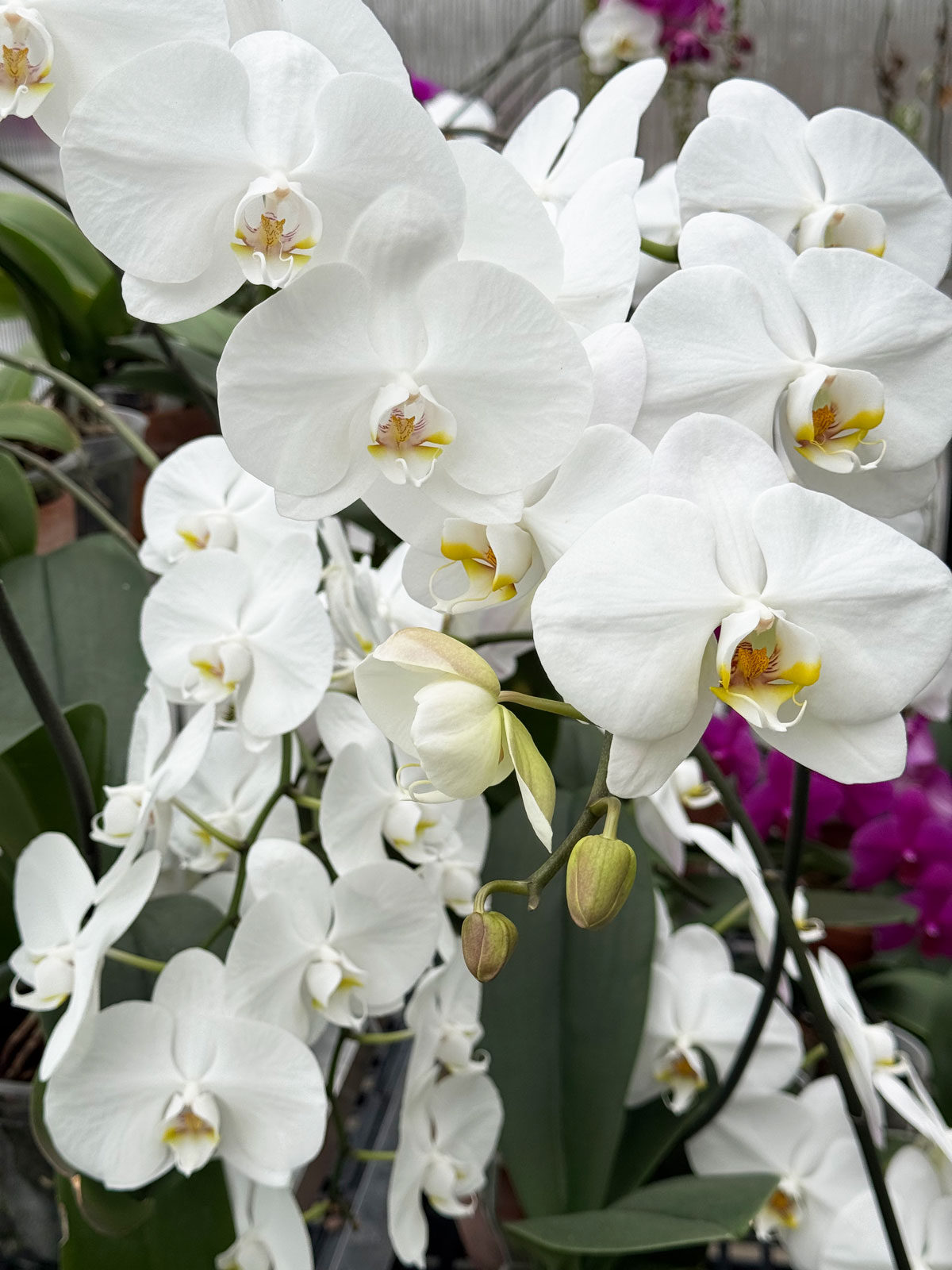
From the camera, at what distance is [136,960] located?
0.40 metres

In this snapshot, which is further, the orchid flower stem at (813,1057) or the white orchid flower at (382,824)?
the orchid flower stem at (813,1057)

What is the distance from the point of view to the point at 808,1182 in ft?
1.68

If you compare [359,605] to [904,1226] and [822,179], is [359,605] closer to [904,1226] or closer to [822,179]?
[822,179]

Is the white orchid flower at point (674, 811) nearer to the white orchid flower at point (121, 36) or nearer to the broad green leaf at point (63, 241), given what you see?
the white orchid flower at point (121, 36)

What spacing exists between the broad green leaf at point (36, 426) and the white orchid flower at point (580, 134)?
344mm

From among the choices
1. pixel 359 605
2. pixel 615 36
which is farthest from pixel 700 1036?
pixel 615 36

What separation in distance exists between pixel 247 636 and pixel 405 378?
0.17 meters

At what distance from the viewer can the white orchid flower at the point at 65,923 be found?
361mm

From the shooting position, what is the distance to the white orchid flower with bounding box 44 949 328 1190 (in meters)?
0.38

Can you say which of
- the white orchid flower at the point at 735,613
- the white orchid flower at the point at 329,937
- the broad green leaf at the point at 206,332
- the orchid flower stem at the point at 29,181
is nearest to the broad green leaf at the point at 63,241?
the broad green leaf at the point at 206,332

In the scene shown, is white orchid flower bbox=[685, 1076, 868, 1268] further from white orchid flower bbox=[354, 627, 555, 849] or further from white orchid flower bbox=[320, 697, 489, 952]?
white orchid flower bbox=[354, 627, 555, 849]

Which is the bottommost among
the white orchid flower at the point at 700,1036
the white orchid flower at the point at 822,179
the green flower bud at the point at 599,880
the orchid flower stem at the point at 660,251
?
the white orchid flower at the point at 700,1036

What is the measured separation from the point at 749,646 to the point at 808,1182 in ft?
1.24

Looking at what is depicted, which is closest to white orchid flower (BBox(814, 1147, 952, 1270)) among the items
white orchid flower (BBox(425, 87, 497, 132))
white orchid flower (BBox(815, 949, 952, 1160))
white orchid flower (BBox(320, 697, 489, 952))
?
white orchid flower (BBox(815, 949, 952, 1160))
